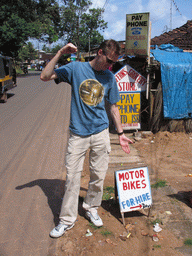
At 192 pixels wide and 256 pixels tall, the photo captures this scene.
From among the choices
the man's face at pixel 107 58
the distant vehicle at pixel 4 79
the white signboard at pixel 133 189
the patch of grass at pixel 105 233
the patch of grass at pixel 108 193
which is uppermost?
the man's face at pixel 107 58


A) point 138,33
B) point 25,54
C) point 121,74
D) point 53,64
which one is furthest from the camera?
point 25,54

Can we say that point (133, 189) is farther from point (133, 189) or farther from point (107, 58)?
point (107, 58)

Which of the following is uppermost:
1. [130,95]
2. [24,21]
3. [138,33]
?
[24,21]

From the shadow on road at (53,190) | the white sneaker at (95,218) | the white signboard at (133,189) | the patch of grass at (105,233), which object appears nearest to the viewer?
the patch of grass at (105,233)

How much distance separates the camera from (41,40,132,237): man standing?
2773 mm

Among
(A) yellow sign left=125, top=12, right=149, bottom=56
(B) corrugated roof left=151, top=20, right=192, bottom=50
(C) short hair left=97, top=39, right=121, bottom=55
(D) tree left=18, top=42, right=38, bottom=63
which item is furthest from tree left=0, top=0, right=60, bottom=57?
(C) short hair left=97, top=39, right=121, bottom=55

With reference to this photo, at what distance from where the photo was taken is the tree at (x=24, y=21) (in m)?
27.2

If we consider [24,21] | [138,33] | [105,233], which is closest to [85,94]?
[105,233]

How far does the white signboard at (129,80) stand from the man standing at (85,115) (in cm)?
425

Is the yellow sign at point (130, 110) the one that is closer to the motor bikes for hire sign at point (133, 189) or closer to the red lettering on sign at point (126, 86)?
the red lettering on sign at point (126, 86)

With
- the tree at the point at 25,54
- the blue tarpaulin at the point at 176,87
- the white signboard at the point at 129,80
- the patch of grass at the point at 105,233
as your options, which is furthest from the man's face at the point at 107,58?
the tree at the point at 25,54

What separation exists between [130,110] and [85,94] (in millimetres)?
4632

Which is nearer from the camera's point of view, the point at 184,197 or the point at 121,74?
the point at 184,197

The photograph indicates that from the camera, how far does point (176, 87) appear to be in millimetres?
7176
